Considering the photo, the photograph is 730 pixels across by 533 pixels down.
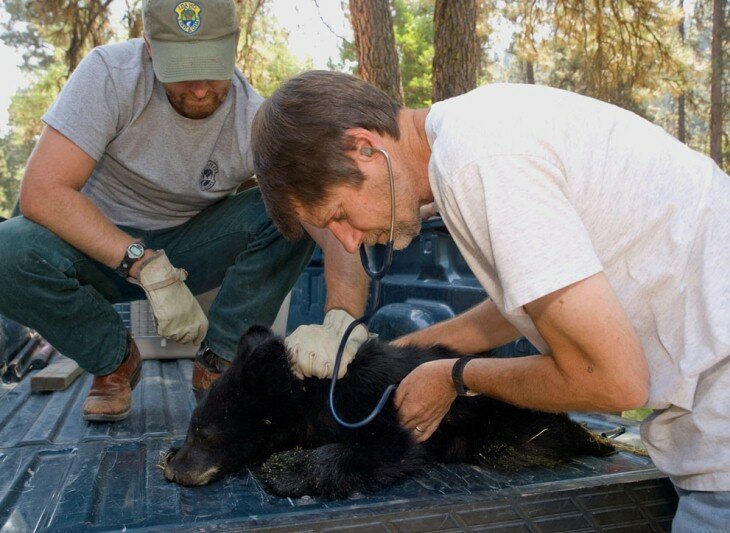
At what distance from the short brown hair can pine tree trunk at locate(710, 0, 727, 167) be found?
19.1 metres

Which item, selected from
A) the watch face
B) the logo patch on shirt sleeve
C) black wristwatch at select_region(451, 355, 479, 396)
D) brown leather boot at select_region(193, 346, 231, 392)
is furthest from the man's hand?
the logo patch on shirt sleeve

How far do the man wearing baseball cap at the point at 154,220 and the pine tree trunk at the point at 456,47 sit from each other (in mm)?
4754

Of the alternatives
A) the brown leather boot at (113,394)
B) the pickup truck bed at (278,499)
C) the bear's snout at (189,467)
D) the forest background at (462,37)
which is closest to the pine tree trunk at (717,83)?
the forest background at (462,37)

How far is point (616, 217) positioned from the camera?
1971 mm

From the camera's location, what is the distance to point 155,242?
157 inches

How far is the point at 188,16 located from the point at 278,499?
2.47m

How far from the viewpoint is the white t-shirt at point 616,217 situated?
70.5 inches

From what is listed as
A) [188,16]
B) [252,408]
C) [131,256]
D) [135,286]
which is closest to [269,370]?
[252,408]

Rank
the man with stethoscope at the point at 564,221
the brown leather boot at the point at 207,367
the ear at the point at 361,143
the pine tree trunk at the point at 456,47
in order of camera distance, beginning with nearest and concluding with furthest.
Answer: the man with stethoscope at the point at 564,221 → the ear at the point at 361,143 → the brown leather boot at the point at 207,367 → the pine tree trunk at the point at 456,47

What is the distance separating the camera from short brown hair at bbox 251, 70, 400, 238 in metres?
2.12

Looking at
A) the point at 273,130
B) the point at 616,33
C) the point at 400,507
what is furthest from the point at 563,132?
the point at 616,33

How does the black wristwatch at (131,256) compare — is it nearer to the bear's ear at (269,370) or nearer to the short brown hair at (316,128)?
the bear's ear at (269,370)

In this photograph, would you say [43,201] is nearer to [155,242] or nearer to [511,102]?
[155,242]

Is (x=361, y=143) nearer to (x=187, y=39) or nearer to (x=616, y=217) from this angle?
(x=616, y=217)
